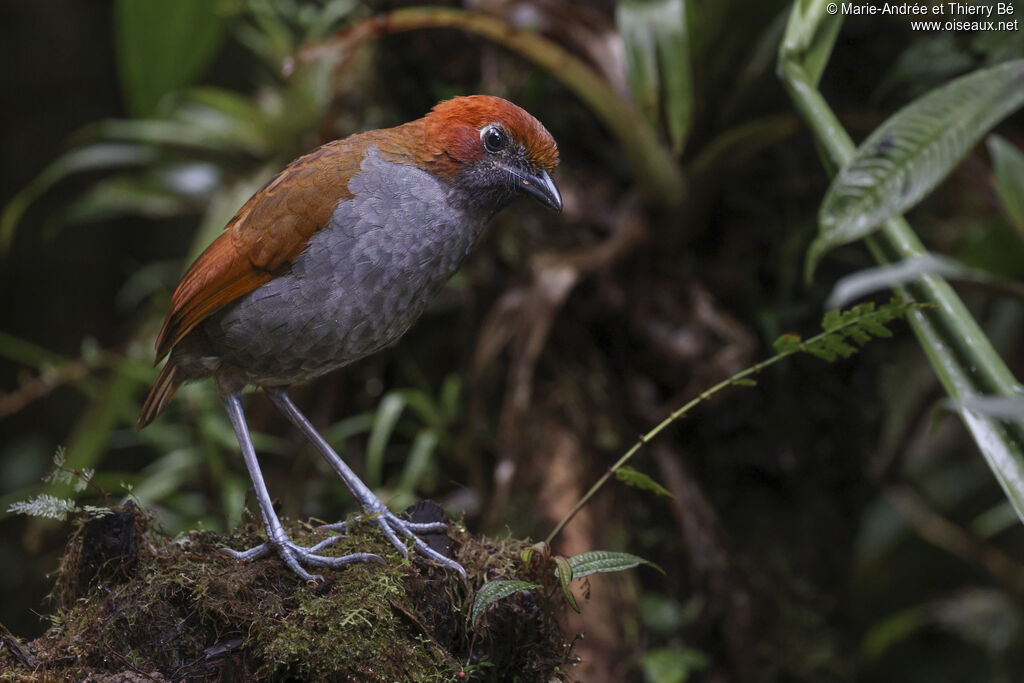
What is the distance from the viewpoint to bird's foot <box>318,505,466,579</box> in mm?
1703

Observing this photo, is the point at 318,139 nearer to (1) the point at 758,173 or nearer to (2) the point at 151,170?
(2) the point at 151,170

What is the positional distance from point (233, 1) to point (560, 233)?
1.90 m

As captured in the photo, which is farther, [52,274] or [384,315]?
[52,274]

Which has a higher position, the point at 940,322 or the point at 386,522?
the point at 940,322

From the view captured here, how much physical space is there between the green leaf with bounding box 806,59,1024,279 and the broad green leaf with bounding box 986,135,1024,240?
49 cm

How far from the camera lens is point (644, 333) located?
3.30 metres

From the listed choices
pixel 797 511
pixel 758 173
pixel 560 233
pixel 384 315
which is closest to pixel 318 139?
pixel 560 233

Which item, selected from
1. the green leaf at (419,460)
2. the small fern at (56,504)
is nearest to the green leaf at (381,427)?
the green leaf at (419,460)

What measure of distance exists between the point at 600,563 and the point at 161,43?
351 centimetres

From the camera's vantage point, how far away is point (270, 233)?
177 centimetres

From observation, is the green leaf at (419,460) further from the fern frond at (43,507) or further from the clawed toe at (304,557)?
the fern frond at (43,507)

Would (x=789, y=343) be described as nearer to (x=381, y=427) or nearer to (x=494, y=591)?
(x=494, y=591)

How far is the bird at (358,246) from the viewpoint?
1.72 m

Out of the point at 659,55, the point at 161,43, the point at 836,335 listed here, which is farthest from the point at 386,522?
the point at 161,43
